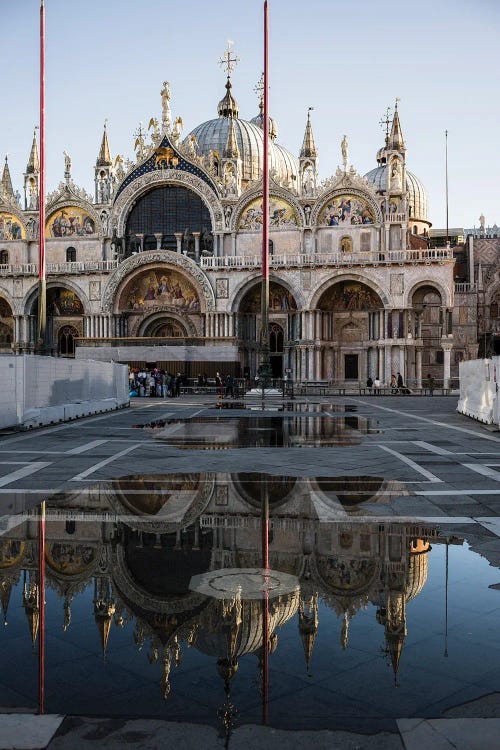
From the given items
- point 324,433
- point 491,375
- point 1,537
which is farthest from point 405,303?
point 1,537

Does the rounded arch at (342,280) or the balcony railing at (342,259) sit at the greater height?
the balcony railing at (342,259)

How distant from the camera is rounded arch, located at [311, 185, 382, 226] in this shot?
49.2 meters

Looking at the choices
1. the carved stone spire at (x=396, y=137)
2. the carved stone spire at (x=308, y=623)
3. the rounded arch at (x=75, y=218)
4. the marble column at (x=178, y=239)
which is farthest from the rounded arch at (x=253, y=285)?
the carved stone spire at (x=308, y=623)

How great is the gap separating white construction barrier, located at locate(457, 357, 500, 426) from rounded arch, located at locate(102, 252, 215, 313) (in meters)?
25.5

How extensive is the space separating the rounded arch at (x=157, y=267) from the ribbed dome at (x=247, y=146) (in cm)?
1318

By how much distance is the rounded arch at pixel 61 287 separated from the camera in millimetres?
52000

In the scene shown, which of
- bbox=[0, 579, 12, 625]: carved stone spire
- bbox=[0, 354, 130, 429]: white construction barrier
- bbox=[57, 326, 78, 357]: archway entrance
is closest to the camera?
bbox=[0, 579, 12, 625]: carved stone spire

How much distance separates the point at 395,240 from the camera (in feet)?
160

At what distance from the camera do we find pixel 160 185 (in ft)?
172

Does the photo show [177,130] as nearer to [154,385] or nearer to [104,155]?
[104,155]

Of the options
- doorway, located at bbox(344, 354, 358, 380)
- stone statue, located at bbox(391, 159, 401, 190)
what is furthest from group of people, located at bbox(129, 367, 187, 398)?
stone statue, located at bbox(391, 159, 401, 190)

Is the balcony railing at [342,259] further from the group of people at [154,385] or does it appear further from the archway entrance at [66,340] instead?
the archway entrance at [66,340]

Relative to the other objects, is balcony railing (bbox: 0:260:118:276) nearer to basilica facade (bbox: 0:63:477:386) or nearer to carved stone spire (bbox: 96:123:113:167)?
basilica facade (bbox: 0:63:477:386)

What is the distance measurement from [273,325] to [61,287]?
51.7 ft
